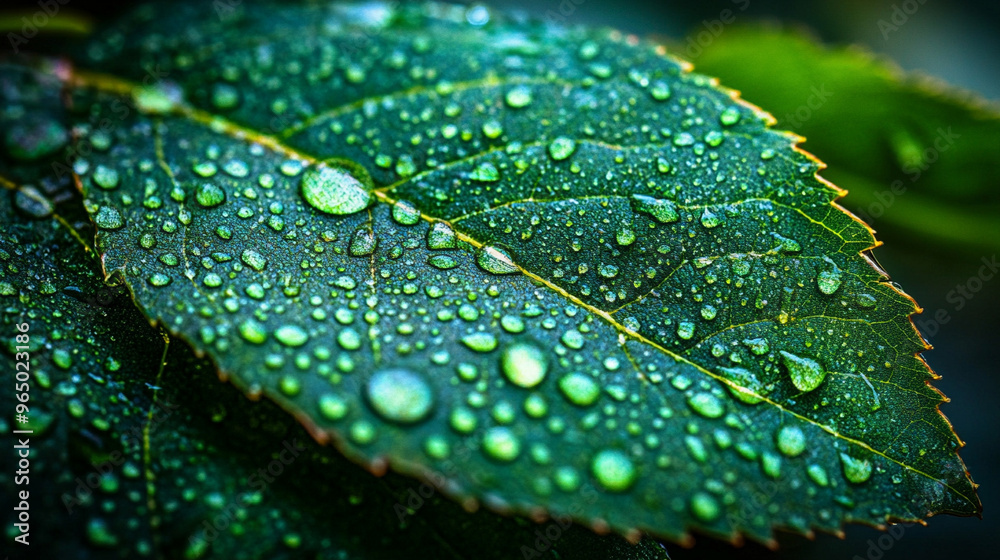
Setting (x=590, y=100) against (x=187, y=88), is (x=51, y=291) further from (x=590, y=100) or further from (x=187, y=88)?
(x=590, y=100)

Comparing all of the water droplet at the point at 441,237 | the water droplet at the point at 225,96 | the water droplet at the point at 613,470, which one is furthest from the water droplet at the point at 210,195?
the water droplet at the point at 613,470

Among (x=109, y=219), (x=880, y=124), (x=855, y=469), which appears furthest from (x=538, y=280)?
(x=880, y=124)

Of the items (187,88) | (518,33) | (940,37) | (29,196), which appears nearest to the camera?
(29,196)

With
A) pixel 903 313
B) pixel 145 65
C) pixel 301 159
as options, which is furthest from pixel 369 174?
pixel 903 313

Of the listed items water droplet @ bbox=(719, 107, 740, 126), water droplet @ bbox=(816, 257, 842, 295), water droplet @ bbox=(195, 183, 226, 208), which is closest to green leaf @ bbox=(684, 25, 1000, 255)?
water droplet @ bbox=(719, 107, 740, 126)

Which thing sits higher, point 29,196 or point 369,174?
point 369,174

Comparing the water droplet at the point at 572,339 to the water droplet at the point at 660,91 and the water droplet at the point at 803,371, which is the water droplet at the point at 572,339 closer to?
the water droplet at the point at 803,371

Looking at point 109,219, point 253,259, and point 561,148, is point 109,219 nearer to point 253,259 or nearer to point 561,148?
point 253,259
